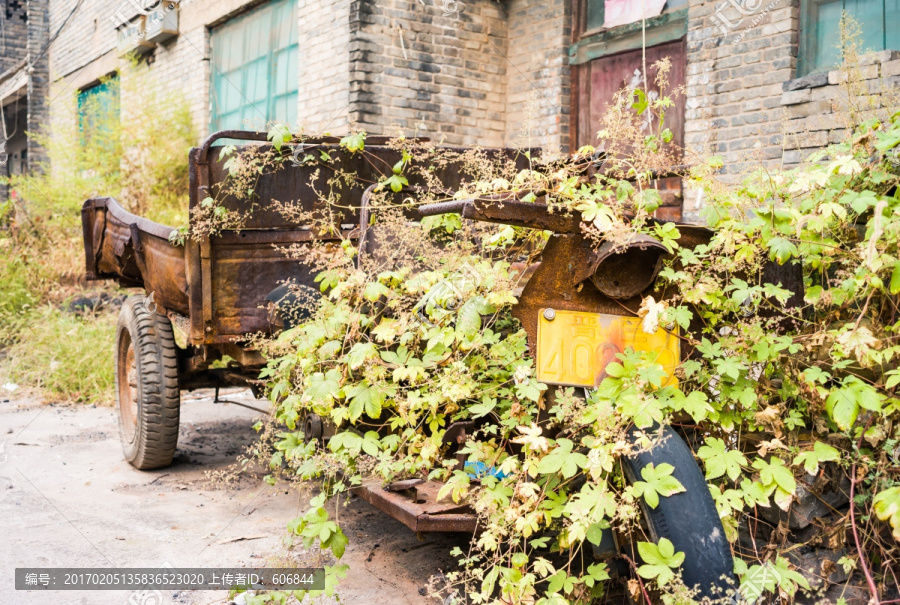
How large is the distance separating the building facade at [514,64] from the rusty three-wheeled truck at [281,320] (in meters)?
0.97

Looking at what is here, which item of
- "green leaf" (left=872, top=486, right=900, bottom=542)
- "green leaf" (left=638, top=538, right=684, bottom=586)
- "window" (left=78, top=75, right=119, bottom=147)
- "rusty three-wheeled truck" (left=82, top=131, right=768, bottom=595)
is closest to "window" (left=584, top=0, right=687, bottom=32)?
"rusty three-wheeled truck" (left=82, top=131, right=768, bottom=595)

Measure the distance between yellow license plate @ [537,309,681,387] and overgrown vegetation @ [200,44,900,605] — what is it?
6cm

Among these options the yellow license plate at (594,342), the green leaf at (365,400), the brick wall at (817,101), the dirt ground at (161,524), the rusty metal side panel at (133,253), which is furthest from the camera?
the brick wall at (817,101)

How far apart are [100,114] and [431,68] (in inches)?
253

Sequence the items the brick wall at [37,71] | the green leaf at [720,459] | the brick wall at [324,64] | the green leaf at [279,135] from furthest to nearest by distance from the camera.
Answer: the brick wall at [37,71], the brick wall at [324,64], the green leaf at [279,135], the green leaf at [720,459]

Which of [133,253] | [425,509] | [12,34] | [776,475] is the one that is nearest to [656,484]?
[776,475]

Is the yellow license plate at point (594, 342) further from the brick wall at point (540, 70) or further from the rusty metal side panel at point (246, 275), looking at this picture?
the brick wall at point (540, 70)

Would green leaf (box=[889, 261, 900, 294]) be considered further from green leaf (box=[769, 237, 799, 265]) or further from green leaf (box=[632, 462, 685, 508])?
green leaf (box=[632, 462, 685, 508])

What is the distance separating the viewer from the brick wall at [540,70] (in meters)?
7.54

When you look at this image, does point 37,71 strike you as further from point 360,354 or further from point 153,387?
point 360,354

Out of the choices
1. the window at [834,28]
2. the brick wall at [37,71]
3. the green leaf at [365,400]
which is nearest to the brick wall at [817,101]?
the window at [834,28]

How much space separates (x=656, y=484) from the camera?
7.04 ft

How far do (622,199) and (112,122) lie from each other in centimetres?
950

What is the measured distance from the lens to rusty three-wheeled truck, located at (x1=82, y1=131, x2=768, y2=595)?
2254mm
